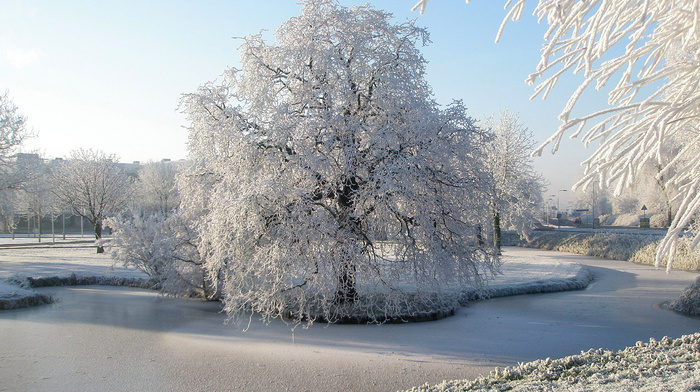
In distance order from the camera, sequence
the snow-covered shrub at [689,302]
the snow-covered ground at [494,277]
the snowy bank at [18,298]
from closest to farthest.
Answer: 1. the snow-covered shrub at [689,302]
2. the snowy bank at [18,298]
3. the snow-covered ground at [494,277]

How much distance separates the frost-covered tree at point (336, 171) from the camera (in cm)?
882

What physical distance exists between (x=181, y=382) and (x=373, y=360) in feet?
9.94

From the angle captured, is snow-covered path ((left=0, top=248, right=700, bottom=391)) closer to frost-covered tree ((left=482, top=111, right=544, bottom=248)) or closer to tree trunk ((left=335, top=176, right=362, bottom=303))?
tree trunk ((left=335, top=176, right=362, bottom=303))

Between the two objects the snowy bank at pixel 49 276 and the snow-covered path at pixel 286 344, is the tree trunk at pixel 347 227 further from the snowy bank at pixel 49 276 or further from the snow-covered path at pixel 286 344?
the snowy bank at pixel 49 276

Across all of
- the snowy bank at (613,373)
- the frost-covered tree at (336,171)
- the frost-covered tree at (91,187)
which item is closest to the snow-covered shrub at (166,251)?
the frost-covered tree at (336,171)

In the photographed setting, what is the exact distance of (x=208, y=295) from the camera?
13.2 meters

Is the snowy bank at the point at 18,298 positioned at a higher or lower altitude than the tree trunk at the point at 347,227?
lower

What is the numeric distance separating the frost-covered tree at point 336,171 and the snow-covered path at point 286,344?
0.95 metres

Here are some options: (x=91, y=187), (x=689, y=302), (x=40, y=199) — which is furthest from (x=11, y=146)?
(x=689, y=302)

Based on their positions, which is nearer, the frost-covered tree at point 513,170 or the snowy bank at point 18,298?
the snowy bank at point 18,298

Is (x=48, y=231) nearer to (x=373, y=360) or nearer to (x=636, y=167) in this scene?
(x=373, y=360)

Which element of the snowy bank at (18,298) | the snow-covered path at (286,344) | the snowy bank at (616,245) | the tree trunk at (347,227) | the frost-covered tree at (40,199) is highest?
the frost-covered tree at (40,199)

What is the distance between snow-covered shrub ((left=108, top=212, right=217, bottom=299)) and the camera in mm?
12570

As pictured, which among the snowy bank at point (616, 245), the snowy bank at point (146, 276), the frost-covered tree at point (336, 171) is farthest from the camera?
the snowy bank at point (616, 245)
